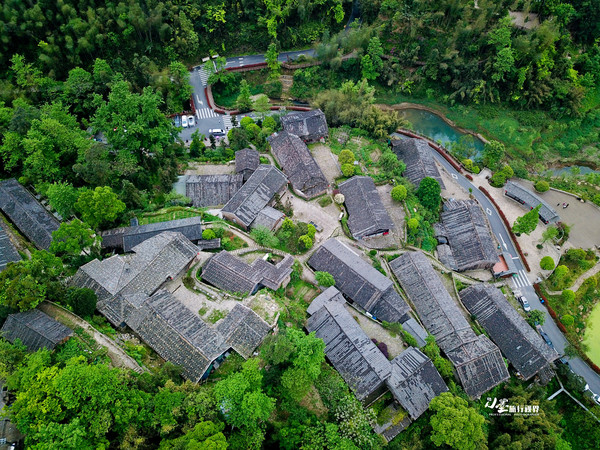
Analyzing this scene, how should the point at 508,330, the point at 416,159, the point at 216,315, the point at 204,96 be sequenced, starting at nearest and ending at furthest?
the point at 216,315 < the point at 508,330 < the point at 416,159 < the point at 204,96

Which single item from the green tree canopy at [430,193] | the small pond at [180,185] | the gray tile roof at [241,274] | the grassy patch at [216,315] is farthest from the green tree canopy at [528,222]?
the small pond at [180,185]

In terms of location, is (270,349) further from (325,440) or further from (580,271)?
Result: (580,271)

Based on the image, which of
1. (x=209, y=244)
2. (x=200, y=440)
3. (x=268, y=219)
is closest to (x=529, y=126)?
(x=268, y=219)

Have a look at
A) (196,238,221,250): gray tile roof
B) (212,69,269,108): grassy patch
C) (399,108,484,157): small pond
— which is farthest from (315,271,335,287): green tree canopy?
(399,108,484,157): small pond

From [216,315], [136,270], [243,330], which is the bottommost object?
[216,315]

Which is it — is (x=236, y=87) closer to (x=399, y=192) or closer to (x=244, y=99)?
(x=244, y=99)
